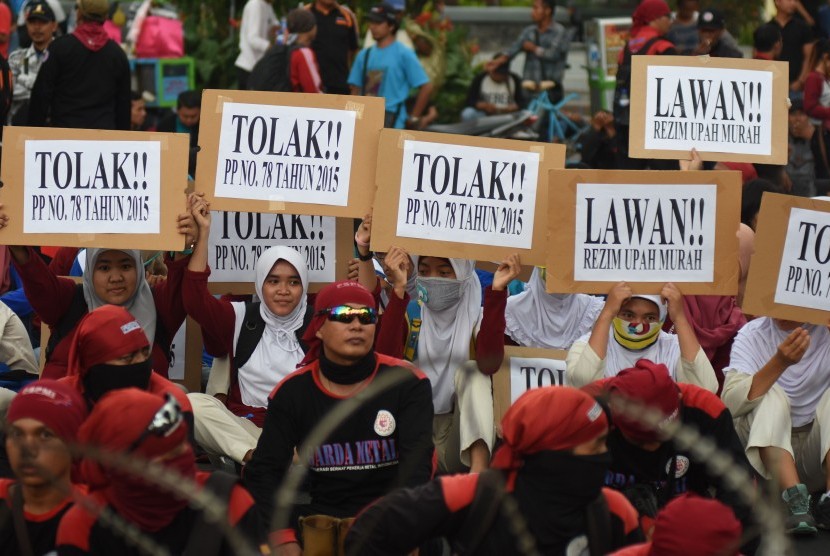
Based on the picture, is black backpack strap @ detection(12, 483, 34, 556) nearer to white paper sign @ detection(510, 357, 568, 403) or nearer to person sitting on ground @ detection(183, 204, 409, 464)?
person sitting on ground @ detection(183, 204, 409, 464)

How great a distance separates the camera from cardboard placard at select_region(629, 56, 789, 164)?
7676 mm

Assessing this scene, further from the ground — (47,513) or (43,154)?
(43,154)

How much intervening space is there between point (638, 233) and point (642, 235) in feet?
0.07

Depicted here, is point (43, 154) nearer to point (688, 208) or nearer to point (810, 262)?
point (688, 208)

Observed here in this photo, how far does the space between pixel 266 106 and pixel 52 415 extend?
125 inches

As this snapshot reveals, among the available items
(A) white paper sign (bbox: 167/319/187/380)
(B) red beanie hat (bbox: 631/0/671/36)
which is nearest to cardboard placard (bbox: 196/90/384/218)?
(A) white paper sign (bbox: 167/319/187/380)

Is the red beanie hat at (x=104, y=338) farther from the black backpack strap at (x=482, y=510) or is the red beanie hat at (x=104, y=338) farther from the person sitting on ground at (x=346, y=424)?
the black backpack strap at (x=482, y=510)

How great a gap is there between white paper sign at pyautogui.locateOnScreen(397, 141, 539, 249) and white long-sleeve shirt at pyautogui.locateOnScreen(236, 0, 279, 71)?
6821 millimetres

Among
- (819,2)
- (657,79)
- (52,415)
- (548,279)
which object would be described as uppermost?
(819,2)

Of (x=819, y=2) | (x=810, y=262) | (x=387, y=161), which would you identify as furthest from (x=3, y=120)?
(x=819, y=2)

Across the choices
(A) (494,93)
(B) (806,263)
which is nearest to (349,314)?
(B) (806,263)

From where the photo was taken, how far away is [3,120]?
34.3 feet

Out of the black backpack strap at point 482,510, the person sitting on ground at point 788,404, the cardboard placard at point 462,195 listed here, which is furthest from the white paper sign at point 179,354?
the black backpack strap at point 482,510

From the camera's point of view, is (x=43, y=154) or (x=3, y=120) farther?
(x=3, y=120)
